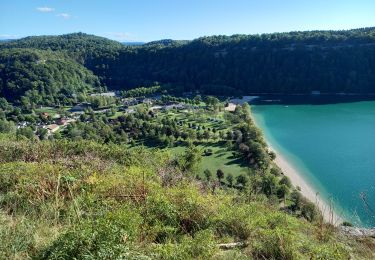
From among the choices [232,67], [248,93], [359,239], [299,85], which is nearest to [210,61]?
[232,67]

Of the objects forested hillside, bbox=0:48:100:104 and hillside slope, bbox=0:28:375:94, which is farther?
hillside slope, bbox=0:28:375:94

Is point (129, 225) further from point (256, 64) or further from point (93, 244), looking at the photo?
point (256, 64)

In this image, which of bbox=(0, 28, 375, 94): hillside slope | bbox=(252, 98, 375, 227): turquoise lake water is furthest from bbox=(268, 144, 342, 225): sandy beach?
bbox=(0, 28, 375, 94): hillside slope

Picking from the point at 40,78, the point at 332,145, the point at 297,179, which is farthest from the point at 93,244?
the point at 40,78

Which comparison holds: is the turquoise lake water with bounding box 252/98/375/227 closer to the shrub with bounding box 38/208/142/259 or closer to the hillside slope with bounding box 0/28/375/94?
the shrub with bounding box 38/208/142/259

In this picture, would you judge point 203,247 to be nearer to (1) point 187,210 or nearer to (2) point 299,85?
(1) point 187,210

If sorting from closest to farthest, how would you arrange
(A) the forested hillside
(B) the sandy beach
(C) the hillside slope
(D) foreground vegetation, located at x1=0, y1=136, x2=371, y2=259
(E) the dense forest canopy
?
(D) foreground vegetation, located at x1=0, y1=136, x2=371, y2=259 < (B) the sandy beach < (A) the forested hillside < (E) the dense forest canopy < (C) the hillside slope

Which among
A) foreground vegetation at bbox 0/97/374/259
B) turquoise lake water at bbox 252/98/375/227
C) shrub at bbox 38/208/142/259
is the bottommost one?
turquoise lake water at bbox 252/98/375/227
